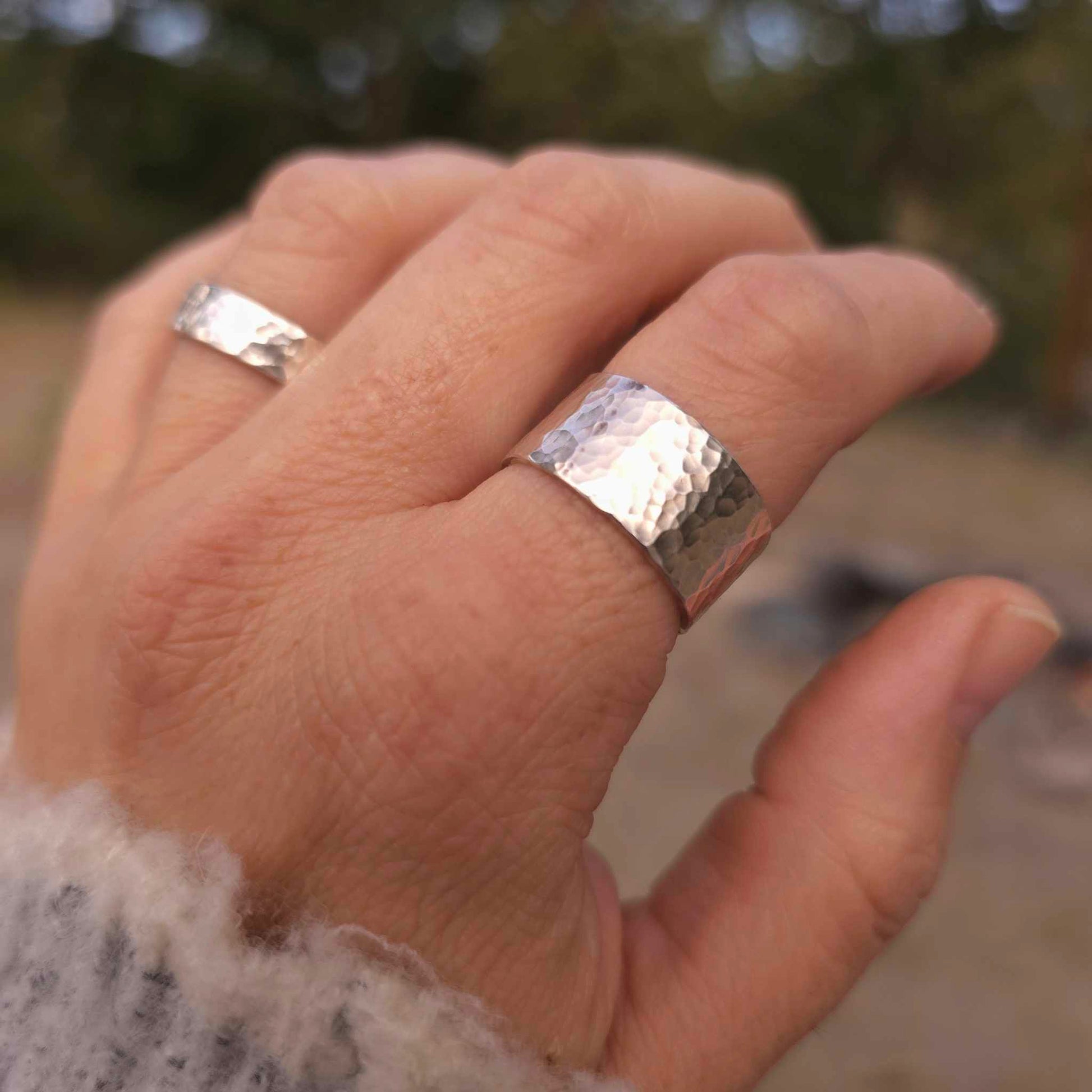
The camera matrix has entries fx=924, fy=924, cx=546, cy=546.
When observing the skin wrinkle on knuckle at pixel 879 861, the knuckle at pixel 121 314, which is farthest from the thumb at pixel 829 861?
the knuckle at pixel 121 314

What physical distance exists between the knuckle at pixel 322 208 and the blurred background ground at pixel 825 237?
3.41 ft

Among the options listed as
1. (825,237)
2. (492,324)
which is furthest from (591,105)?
(492,324)

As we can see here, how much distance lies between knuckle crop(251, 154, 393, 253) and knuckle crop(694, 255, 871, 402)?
0.35 m

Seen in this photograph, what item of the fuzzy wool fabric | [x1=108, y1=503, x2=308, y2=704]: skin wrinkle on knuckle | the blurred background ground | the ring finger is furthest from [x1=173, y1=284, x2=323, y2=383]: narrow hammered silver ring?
the blurred background ground

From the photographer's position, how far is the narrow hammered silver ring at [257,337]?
0.81 meters

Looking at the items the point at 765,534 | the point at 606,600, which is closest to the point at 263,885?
the point at 606,600

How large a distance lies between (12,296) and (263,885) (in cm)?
507

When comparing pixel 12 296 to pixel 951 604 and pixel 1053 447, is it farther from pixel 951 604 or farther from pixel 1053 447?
pixel 951 604

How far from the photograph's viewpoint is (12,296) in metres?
4.74

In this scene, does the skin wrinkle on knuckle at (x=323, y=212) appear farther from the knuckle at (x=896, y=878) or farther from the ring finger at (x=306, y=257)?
the knuckle at (x=896, y=878)

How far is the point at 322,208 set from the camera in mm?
863

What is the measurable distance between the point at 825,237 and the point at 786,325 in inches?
132

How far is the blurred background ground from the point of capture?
1.31 meters

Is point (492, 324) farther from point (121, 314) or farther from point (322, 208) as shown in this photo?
point (121, 314)
